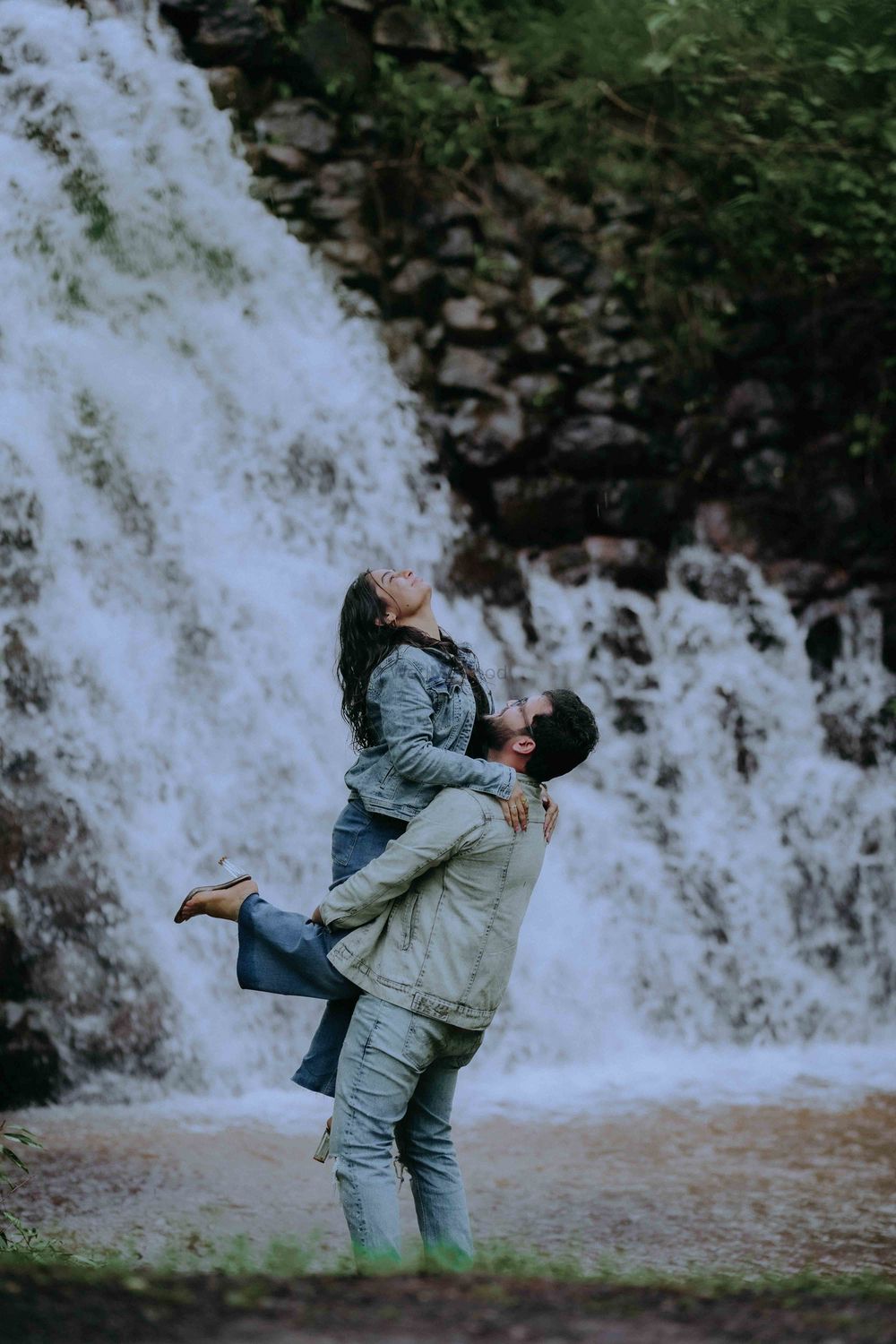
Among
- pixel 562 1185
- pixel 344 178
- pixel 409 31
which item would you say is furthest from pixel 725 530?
pixel 562 1185

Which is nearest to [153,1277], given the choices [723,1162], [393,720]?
[393,720]

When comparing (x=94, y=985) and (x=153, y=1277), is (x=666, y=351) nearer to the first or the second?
(x=94, y=985)

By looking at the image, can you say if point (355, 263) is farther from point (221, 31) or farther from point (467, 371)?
point (221, 31)

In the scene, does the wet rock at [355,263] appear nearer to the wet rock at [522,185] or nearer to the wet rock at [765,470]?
the wet rock at [522,185]

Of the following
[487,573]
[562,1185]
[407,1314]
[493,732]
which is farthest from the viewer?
[487,573]

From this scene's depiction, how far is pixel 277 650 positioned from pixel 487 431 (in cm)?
226

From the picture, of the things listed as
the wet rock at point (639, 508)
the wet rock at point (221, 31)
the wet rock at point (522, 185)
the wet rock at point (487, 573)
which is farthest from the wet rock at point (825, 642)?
the wet rock at point (221, 31)

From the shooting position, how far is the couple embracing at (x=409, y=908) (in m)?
3.12

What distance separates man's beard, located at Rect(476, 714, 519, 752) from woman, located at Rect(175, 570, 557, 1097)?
0.11 feet

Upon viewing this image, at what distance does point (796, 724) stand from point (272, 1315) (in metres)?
6.55

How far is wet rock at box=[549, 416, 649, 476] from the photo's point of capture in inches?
347

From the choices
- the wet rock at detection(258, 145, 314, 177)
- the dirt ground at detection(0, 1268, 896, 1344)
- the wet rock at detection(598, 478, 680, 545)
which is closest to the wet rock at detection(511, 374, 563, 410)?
the wet rock at detection(598, 478, 680, 545)

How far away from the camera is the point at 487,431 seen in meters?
8.70

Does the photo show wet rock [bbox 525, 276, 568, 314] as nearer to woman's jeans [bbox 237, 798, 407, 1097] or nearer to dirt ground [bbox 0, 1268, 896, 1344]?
woman's jeans [bbox 237, 798, 407, 1097]
